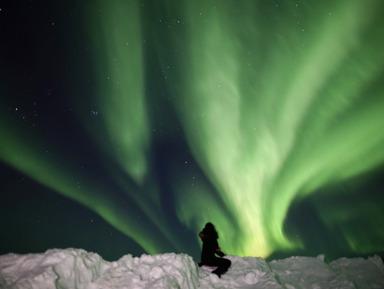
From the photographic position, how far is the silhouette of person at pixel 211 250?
→ 6434 mm

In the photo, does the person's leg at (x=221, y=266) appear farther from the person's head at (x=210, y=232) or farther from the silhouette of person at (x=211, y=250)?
the person's head at (x=210, y=232)

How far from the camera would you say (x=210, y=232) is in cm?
646

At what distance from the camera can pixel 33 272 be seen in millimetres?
4371

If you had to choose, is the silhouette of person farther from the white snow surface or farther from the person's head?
the white snow surface

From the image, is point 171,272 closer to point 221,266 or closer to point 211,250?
point 211,250

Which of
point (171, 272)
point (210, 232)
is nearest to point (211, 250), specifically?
point (210, 232)

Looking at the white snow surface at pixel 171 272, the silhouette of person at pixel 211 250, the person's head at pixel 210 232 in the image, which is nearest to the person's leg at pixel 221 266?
the silhouette of person at pixel 211 250

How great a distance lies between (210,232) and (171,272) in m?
1.54

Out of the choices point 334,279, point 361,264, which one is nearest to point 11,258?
point 334,279

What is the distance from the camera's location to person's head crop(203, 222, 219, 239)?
21.1 ft

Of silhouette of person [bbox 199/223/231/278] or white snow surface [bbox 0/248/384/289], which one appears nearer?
white snow surface [bbox 0/248/384/289]

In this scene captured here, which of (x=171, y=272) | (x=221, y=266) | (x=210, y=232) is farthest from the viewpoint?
(x=221, y=266)

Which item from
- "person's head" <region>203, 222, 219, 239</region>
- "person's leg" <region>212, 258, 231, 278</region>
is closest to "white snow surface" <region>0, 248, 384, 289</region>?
"person's leg" <region>212, 258, 231, 278</region>

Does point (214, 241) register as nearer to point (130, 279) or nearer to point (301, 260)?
point (130, 279)
